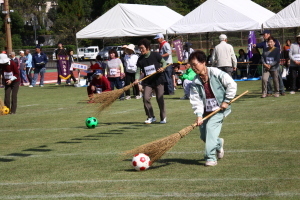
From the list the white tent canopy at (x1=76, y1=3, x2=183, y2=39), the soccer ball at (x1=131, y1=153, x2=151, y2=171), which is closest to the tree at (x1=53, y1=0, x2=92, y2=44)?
the white tent canopy at (x1=76, y1=3, x2=183, y2=39)

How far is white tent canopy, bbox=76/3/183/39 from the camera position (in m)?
29.6

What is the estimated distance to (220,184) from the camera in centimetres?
→ 722

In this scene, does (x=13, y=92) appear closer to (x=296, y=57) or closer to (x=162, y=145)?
(x=296, y=57)

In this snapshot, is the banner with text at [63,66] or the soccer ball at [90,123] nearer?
the soccer ball at [90,123]

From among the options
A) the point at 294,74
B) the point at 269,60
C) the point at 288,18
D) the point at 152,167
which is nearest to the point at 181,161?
the point at 152,167

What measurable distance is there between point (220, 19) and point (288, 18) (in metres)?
5.25

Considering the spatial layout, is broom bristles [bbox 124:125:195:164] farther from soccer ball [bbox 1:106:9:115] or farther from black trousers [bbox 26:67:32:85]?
black trousers [bbox 26:67:32:85]

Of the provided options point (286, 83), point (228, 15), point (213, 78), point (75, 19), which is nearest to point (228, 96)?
point (213, 78)

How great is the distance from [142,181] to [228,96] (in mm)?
1982

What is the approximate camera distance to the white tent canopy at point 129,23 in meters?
29.6

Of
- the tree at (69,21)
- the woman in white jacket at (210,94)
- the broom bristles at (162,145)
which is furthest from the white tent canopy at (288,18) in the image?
the tree at (69,21)

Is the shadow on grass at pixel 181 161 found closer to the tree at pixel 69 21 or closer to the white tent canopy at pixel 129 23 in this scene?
the white tent canopy at pixel 129 23

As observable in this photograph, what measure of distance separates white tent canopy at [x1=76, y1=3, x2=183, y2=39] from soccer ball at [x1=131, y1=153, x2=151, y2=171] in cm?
2113

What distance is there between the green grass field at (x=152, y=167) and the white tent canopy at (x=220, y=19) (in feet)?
34.4
